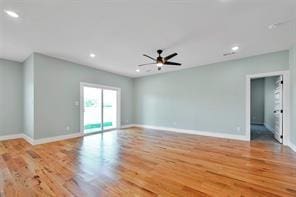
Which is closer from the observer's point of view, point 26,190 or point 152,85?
point 26,190

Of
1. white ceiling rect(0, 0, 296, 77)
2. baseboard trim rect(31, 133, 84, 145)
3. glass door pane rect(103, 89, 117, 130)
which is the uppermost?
white ceiling rect(0, 0, 296, 77)

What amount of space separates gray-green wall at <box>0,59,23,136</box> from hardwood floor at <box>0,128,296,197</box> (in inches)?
52.6

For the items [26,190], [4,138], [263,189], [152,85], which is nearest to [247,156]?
[263,189]

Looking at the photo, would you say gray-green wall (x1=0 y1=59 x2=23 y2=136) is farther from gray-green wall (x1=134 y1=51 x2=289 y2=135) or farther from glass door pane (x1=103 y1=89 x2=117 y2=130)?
gray-green wall (x1=134 y1=51 x2=289 y2=135)

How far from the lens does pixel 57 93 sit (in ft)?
16.9

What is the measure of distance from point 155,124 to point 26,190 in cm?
584

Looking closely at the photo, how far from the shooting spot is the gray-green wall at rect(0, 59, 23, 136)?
5.16 meters

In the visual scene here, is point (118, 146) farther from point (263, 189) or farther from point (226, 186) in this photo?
point (263, 189)

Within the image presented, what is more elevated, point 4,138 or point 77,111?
point 77,111

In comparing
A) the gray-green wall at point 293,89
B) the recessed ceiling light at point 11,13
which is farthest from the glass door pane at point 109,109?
the gray-green wall at point 293,89

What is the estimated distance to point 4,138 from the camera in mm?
5137

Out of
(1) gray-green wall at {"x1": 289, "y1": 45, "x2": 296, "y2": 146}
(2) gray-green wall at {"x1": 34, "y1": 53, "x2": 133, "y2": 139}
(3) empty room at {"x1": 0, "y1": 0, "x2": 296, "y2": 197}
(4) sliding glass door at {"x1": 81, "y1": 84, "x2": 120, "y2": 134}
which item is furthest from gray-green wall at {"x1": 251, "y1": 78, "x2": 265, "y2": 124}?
(2) gray-green wall at {"x1": 34, "y1": 53, "x2": 133, "y2": 139}

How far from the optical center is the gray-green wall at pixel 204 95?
16.7 ft

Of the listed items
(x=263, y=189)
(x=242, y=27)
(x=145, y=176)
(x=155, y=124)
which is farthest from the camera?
(x=155, y=124)
